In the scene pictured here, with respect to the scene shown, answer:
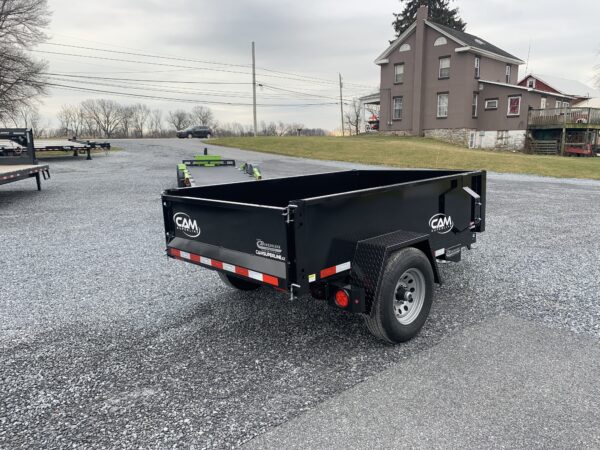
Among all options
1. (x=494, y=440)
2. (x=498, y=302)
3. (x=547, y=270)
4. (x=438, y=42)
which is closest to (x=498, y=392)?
(x=494, y=440)

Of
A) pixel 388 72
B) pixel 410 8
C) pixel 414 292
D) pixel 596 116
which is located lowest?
pixel 414 292

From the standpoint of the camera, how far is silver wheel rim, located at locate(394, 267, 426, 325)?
4.05 m

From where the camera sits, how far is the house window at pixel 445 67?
3706cm

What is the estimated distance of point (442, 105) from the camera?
3803cm

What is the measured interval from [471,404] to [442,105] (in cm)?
3851

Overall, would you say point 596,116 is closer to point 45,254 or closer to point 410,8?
point 410,8

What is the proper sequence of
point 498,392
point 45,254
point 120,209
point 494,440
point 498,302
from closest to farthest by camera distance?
1. point 494,440
2. point 498,392
3. point 498,302
4. point 45,254
5. point 120,209

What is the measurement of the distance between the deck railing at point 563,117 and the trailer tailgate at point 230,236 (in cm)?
3791

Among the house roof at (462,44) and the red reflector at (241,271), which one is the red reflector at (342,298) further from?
the house roof at (462,44)

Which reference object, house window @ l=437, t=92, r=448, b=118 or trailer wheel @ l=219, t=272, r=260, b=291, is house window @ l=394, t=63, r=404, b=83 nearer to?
house window @ l=437, t=92, r=448, b=118

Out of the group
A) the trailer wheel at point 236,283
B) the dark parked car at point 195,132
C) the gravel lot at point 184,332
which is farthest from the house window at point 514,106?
the trailer wheel at point 236,283

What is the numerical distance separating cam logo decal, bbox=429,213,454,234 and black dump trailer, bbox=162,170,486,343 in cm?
1

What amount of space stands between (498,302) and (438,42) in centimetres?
3745

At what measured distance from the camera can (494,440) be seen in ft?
9.13
